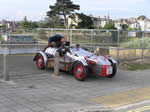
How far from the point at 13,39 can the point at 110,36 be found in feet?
23.3

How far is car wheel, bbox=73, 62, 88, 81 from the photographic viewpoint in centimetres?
876

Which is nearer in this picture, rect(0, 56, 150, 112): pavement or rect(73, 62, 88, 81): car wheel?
rect(0, 56, 150, 112): pavement

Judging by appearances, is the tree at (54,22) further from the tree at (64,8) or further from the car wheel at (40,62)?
the car wheel at (40,62)

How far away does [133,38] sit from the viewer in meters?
15.4

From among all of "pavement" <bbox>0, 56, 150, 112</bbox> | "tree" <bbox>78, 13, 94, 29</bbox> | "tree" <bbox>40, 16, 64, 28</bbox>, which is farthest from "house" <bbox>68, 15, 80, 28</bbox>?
"pavement" <bbox>0, 56, 150, 112</bbox>

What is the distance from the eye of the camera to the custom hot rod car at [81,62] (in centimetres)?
883

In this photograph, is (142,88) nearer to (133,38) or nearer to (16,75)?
(16,75)

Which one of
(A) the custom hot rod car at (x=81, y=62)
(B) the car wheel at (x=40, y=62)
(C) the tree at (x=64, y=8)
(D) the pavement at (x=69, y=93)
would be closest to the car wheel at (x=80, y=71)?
(A) the custom hot rod car at (x=81, y=62)

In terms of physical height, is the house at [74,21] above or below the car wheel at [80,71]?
above

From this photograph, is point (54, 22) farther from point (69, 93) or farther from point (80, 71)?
point (69, 93)

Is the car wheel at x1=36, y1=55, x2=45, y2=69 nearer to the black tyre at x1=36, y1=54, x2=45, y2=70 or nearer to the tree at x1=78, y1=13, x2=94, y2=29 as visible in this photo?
the black tyre at x1=36, y1=54, x2=45, y2=70

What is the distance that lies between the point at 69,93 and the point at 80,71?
1.73 metres

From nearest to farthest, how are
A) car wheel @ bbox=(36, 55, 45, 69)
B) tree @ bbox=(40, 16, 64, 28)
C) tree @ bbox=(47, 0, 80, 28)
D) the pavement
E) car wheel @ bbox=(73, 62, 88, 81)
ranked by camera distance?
the pavement < car wheel @ bbox=(73, 62, 88, 81) < car wheel @ bbox=(36, 55, 45, 69) < tree @ bbox=(47, 0, 80, 28) < tree @ bbox=(40, 16, 64, 28)

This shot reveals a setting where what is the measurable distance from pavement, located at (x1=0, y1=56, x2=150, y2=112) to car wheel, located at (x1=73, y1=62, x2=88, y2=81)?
20 centimetres
